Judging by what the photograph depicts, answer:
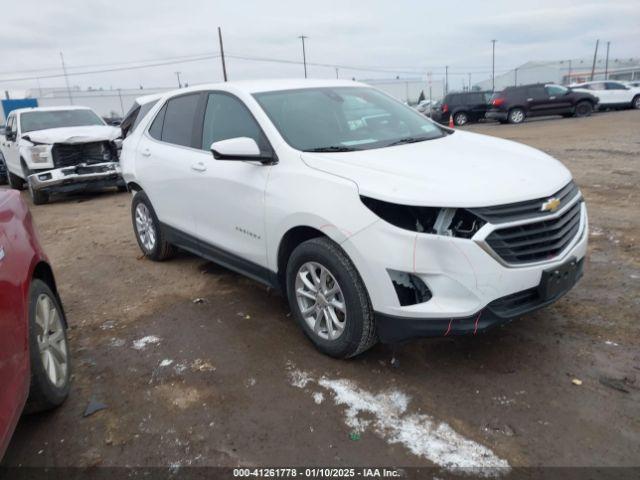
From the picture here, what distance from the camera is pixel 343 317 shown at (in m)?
3.29

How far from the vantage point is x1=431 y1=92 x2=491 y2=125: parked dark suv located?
25875mm

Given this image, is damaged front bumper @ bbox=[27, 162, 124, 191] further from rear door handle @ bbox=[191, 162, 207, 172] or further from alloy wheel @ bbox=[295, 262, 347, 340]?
alloy wheel @ bbox=[295, 262, 347, 340]

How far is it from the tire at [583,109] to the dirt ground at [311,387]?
70.6 ft

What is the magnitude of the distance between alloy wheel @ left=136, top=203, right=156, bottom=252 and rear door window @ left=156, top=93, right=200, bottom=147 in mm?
959

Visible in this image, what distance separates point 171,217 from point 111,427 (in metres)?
2.43

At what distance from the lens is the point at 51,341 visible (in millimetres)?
3051

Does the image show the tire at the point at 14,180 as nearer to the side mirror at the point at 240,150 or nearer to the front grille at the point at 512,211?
the side mirror at the point at 240,150

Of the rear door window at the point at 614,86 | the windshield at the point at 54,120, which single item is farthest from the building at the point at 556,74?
the windshield at the point at 54,120

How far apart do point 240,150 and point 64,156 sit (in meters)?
7.94

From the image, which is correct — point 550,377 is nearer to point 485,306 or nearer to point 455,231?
point 485,306

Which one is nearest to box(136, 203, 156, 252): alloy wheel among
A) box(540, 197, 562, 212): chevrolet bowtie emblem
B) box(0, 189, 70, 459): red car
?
box(0, 189, 70, 459): red car

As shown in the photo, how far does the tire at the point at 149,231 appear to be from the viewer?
5402mm

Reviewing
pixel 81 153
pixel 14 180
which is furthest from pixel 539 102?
pixel 14 180

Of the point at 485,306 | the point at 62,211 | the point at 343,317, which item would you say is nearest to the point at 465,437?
the point at 485,306
